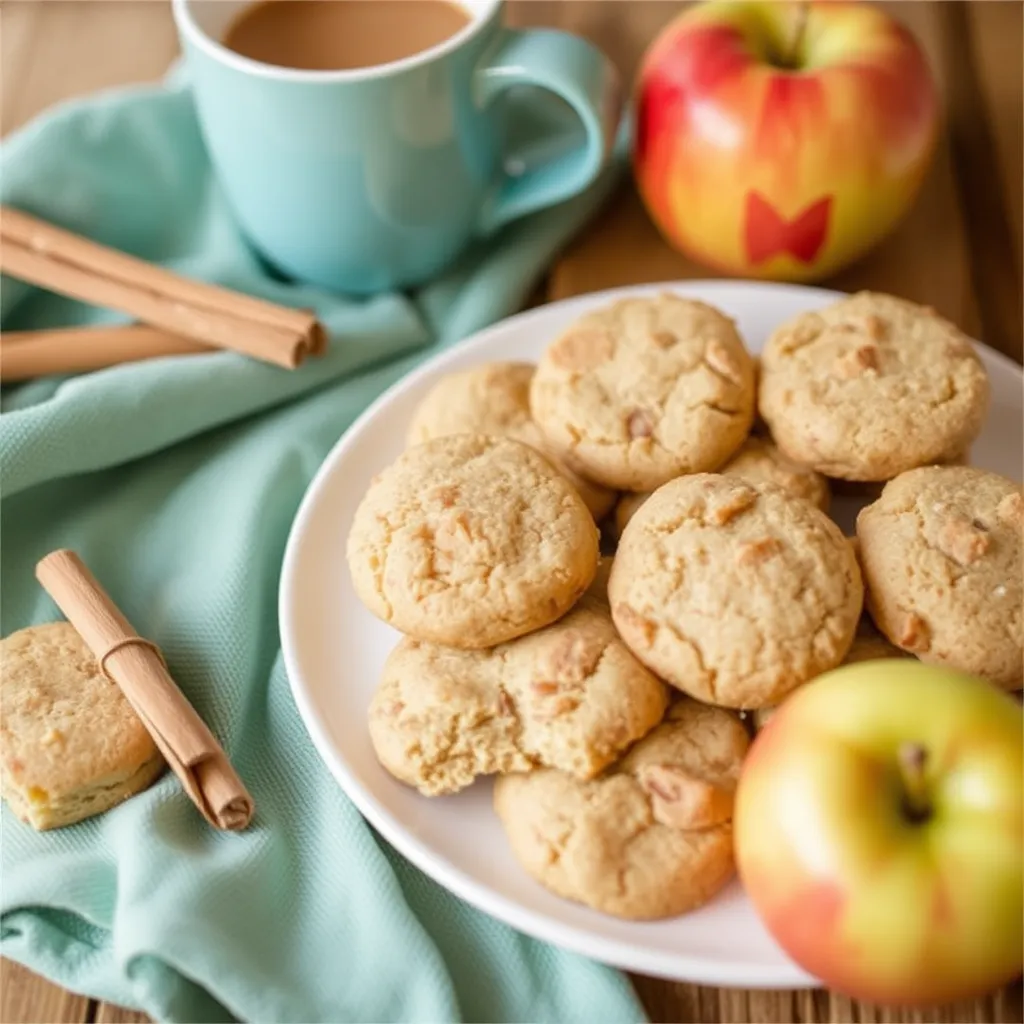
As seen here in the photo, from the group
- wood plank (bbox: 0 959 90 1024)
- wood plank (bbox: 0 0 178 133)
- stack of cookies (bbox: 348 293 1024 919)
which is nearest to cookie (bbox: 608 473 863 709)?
stack of cookies (bbox: 348 293 1024 919)

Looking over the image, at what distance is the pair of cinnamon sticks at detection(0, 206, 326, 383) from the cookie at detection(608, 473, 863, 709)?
55cm

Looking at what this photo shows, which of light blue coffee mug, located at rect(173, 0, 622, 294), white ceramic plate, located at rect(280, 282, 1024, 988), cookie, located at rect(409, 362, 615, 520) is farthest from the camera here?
light blue coffee mug, located at rect(173, 0, 622, 294)

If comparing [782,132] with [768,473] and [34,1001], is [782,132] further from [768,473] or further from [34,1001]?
[34,1001]

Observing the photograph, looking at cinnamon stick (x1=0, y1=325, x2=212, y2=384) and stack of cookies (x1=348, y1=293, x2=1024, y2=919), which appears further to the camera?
cinnamon stick (x1=0, y1=325, x2=212, y2=384)

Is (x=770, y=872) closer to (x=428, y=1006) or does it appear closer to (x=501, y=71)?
(x=428, y=1006)

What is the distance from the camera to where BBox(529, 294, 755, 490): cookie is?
1.12 meters

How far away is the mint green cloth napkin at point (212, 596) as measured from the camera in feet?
3.34

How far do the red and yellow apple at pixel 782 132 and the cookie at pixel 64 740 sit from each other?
2.65 ft

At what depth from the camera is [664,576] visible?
99cm

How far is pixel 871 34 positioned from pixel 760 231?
0.79 feet

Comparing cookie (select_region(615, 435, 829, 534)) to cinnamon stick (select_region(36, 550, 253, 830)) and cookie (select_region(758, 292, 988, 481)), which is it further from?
cinnamon stick (select_region(36, 550, 253, 830))

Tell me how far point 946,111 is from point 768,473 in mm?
845

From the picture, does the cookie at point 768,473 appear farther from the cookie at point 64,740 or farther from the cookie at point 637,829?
the cookie at point 64,740

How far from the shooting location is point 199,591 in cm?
126
